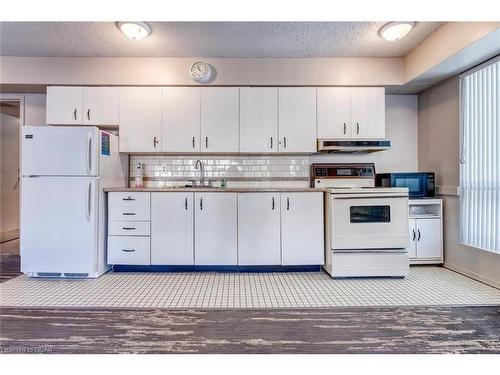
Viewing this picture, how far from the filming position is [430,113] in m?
3.76

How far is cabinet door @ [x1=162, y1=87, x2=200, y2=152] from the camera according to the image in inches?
140

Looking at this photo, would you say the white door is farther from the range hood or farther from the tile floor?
the range hood

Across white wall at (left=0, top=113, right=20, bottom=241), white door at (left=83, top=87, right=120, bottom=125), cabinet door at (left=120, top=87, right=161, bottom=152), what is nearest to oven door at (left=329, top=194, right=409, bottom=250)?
cabinet door at (left=120, top=87, right=161, bottom=152)

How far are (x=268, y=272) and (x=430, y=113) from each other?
9.22 feet

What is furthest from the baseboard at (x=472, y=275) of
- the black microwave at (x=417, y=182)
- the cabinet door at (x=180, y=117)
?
the cabinet door at (x=180, y=117)

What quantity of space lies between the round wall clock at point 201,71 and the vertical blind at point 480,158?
2.78 m

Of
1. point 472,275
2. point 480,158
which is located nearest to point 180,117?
point 480,158

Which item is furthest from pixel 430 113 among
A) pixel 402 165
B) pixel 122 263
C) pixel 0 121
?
pixel 0 121

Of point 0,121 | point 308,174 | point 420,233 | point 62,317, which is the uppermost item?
point 0,121

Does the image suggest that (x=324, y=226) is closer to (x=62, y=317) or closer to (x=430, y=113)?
(x=430, y=113)

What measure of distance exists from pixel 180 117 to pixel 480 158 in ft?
10.5

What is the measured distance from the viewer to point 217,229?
10.8 feet

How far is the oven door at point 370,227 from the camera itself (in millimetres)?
3098

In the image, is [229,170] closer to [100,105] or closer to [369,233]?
[100,105]
